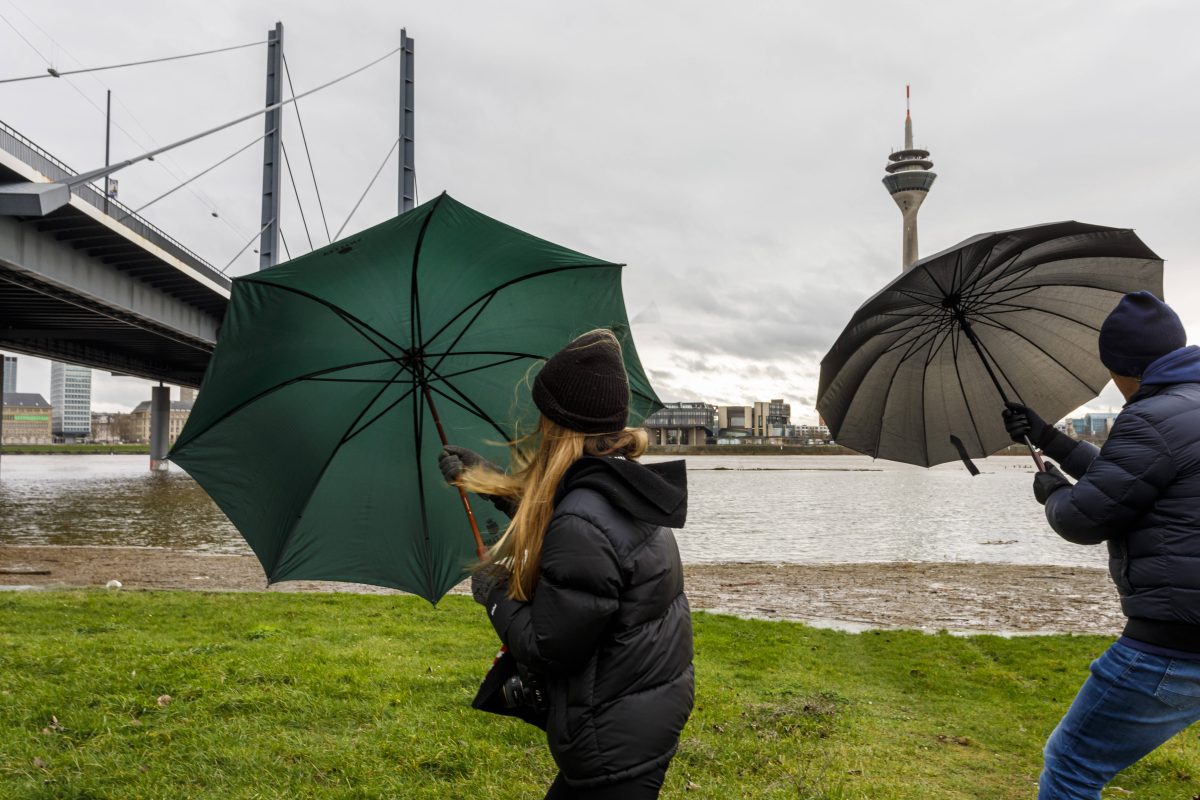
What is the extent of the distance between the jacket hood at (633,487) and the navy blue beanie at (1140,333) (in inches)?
74.2

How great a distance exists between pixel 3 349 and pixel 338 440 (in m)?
60.3

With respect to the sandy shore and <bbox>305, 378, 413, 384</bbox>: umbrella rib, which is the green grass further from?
the sandy shore

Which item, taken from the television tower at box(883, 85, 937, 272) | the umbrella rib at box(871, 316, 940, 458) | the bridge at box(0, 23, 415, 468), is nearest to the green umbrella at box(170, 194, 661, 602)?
the umbrella rib at box(871, 316, 940, 458)

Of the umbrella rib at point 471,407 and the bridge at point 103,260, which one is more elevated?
the bridge at point 103,260

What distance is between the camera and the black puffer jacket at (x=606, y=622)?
232 centimetres

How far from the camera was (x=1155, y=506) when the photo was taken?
2943mm

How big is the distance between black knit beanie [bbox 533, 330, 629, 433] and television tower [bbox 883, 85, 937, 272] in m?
144

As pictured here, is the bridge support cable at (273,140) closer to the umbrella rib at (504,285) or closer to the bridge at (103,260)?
the bridge at (103,260)

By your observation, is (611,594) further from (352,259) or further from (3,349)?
(3,349)

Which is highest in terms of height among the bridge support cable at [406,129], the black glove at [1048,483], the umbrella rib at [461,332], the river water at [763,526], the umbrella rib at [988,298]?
the bridge support cable at [406,129]

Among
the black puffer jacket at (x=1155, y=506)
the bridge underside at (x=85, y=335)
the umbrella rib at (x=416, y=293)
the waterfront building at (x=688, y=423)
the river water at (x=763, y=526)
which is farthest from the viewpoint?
the waterfront building at (x=688, y=423)

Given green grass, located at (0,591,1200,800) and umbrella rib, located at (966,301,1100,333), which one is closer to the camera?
umbrella rib, located at (966,301,1100,333)

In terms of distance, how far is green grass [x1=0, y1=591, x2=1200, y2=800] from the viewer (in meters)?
4.92

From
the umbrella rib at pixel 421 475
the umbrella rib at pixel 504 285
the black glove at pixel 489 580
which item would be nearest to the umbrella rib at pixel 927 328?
the umbrella rib at pixel 504 285
